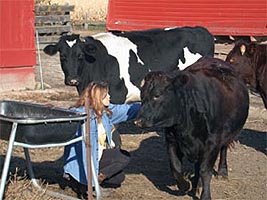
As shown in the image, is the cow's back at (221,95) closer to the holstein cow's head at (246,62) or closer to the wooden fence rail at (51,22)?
the holstein cow's head at (246,62)

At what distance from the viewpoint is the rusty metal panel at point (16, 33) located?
1483cm

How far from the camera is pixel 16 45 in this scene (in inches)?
592

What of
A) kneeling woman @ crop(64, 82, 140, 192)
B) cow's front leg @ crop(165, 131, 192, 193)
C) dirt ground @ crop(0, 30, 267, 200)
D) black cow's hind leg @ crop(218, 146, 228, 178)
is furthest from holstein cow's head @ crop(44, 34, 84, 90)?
cow's front leg @ crop(165, 131, 192, 193)

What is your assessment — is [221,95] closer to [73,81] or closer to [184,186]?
[184,186]

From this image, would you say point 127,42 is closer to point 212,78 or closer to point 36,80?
point 212,78

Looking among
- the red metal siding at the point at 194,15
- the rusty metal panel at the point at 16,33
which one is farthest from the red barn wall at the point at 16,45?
the red metal siding at the point at 194,15

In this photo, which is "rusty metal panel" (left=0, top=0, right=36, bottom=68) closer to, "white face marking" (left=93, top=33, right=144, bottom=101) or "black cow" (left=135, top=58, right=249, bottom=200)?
"white face marking" (left=93, top=33, right=144, bottom=101)

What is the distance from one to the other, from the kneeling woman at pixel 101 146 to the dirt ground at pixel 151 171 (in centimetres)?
28

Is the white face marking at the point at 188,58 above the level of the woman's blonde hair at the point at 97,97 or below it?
below

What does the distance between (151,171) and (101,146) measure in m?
1.49

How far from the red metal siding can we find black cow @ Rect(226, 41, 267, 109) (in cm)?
1242

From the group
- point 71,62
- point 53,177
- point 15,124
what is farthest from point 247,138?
point 15,124

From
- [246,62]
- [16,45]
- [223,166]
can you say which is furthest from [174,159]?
[16,45]

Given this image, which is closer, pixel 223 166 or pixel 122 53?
pixel 223 166
